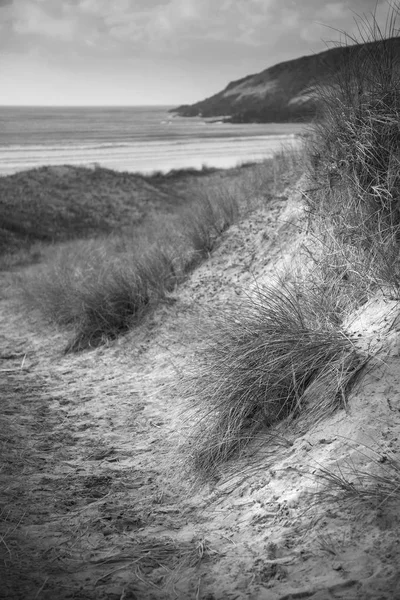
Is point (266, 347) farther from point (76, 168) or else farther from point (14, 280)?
point (76, 168)

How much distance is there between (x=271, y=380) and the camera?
3.49m

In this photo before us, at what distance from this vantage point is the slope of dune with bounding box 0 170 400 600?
239cm

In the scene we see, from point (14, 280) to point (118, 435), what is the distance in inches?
294

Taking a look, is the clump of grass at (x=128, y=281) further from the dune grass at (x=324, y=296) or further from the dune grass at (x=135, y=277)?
the dune grass at (x=324, y=296)

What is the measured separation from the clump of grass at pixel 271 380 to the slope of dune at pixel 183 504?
115mm

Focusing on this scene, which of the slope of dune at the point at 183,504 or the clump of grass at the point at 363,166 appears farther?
the clump of grass at the point at 363,166

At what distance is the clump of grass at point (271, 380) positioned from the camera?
3.27 metres

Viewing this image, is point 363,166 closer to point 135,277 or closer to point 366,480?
point 366,480

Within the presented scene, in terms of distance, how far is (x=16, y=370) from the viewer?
5895 millimetres

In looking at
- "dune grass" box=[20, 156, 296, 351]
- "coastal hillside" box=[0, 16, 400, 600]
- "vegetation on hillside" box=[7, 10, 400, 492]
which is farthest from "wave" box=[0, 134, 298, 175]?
"coastal hillside" box=[0, 16, 400, 600]

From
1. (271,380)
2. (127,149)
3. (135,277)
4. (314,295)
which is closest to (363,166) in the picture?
Answer: (314,295)

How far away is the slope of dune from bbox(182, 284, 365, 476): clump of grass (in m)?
0.11

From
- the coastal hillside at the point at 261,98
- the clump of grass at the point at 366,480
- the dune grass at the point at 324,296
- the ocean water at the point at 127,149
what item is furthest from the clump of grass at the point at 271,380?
the ocean water at the point at 127,149

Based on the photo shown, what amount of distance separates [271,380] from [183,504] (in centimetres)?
84
